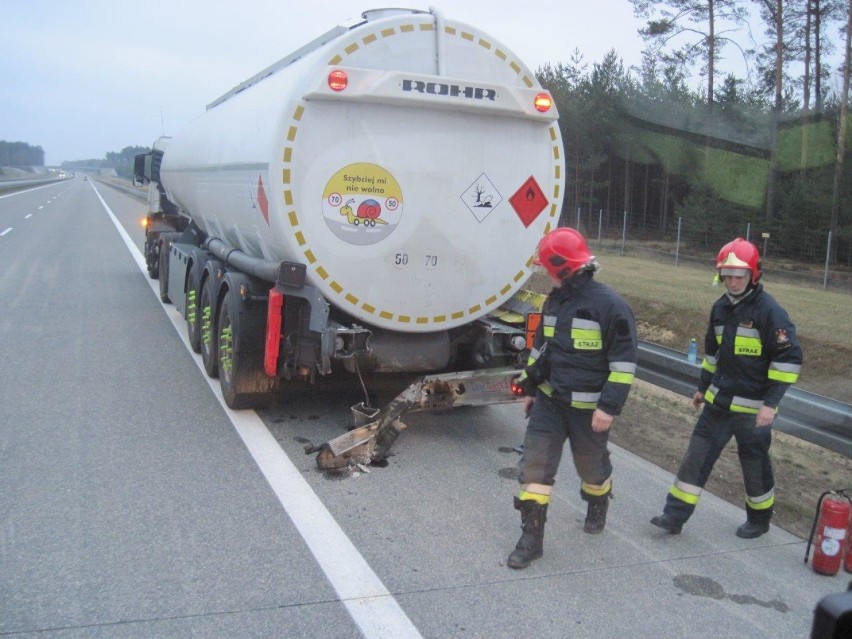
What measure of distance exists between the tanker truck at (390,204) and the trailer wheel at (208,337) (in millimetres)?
753

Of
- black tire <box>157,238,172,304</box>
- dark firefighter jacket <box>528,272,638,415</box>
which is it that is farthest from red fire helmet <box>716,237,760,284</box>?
black tire <box>157,238,172,304</box>

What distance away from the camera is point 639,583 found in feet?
13.3

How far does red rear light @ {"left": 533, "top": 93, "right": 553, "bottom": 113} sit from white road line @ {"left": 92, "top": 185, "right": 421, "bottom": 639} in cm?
330

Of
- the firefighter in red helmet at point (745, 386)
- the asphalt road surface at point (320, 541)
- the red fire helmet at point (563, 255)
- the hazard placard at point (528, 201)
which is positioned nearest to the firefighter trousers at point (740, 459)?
the firefighter in red helmet at point (745, 386)

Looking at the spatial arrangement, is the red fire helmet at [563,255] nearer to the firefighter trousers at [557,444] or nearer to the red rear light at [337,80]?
the firefighter trousers at [557,444]

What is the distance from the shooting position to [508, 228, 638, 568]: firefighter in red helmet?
13.8 feet

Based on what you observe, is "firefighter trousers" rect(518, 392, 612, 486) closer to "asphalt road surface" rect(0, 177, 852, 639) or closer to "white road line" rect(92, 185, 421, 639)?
"asphalt road surface" rect(0, 177, 852, 639)

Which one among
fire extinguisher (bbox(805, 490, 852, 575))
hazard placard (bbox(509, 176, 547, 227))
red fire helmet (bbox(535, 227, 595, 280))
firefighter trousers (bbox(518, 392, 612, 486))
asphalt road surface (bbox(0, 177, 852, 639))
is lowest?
asphalt road surface (bbox(0, 177, 852, 639))

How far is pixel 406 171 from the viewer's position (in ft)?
19.1

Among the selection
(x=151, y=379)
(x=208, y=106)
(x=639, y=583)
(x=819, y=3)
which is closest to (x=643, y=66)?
(x=819, y=3)

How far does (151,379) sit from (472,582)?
499 centimetres

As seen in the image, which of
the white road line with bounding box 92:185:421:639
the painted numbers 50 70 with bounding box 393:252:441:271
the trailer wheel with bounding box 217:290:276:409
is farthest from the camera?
the trailer wheel with bounding box 217:290:276:409

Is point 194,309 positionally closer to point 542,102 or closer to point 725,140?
point 542,102

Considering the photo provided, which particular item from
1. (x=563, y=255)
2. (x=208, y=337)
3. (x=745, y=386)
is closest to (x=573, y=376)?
(x=563, y=255)
